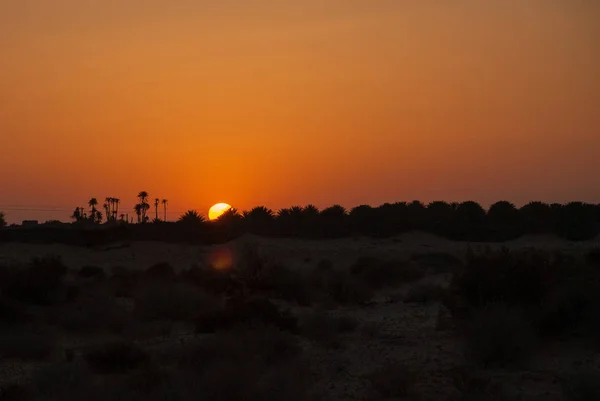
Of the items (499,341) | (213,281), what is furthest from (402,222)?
(499,341)

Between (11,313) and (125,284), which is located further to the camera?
(125,284)

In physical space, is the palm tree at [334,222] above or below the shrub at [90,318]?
above

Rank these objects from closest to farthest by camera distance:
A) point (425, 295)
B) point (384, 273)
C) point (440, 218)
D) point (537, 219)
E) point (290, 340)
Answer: point (290, 340) → point (425, 295) → point (384, 273) → point (537, 219) → point (440, 218)

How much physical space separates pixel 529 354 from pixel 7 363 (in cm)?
1194

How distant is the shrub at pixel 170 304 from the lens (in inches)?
1005

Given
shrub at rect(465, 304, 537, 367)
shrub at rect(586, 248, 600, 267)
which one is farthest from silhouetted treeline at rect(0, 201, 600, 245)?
shrub at rect(465, 304, 537, 367)

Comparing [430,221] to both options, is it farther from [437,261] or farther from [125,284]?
[125,284]

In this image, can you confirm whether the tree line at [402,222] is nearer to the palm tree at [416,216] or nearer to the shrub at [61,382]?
the palm tree at [416,216]

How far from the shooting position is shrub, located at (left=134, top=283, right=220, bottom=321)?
25.5 meters

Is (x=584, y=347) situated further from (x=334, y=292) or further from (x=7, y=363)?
(x=334, y=292)

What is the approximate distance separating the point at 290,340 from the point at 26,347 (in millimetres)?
6714

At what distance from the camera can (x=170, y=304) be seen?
84.8 feet

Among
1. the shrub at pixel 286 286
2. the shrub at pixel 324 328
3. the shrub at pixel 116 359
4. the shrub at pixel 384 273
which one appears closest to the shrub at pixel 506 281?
the shrub at pixel 324 328

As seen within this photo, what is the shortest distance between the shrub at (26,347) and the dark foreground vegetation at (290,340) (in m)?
0.04
